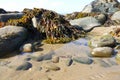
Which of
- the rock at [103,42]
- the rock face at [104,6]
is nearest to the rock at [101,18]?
the rock face at [104,6]

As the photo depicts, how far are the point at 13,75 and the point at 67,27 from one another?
5143mm

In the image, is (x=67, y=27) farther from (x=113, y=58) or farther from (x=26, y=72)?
(x=26, y=72)

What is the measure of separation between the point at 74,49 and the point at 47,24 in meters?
2.62

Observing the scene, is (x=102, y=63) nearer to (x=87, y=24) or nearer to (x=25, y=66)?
(x=25, y=66)

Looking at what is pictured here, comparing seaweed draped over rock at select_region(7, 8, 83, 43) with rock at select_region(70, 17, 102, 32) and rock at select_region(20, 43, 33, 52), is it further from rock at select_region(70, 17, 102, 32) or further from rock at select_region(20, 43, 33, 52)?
rock at select_region(70, 17, 102, 32)

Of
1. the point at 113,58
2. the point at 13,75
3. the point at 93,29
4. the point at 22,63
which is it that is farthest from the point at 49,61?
the point at 93,29

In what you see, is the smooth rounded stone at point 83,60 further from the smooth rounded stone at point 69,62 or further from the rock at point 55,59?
the rock at point 55,59

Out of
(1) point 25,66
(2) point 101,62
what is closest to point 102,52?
(2) point 101,62

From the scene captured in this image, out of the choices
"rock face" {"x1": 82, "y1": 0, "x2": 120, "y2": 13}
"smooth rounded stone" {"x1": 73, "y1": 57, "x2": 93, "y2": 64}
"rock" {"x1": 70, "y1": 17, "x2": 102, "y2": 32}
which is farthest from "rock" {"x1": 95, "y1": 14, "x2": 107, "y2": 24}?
"smooth rounded stone" {"x1": 73, "y1": 57, "x2": 93, "y2": 64}

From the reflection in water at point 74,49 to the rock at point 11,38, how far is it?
1679mm

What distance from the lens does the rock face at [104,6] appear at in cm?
2370

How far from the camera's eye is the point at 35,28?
1074 centimetres

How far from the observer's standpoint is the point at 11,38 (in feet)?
28.8

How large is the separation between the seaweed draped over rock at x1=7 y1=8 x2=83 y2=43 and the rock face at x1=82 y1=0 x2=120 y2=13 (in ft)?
41.0
